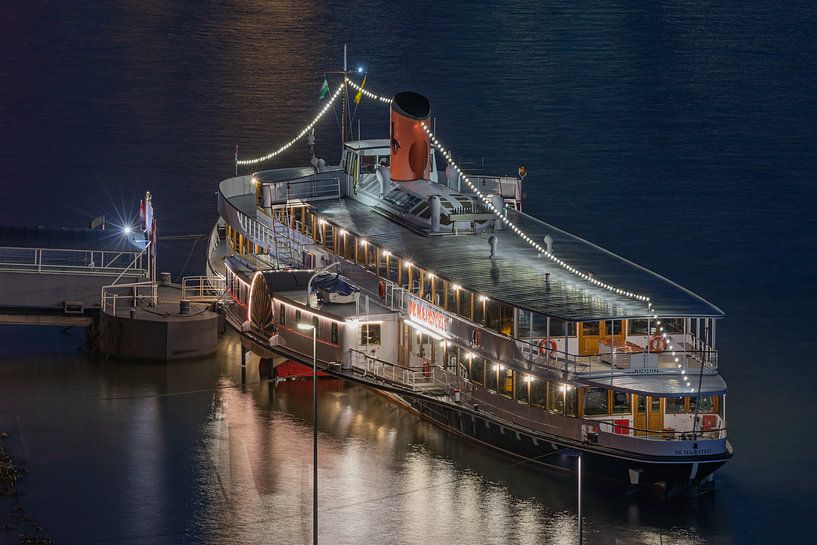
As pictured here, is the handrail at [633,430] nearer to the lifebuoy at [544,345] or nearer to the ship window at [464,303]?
the lifebuoy at [544,345]

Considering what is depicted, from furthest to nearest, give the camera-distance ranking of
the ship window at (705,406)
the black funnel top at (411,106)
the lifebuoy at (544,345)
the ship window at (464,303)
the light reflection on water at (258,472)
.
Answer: the black funnel top at (411,106) → the ship window at (464,303) → the lifebuoy at (544,345) → the ship window at (705,406) → the light reflection on water at (258,472)

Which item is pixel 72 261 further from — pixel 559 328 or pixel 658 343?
pixel 658 343

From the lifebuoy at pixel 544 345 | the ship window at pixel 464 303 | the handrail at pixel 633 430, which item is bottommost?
the handrail at pixel 633 430

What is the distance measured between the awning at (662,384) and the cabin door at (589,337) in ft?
8.50

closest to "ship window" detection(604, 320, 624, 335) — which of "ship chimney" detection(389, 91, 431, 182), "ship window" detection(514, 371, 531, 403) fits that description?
"ship window" detection(514, 371, 531, 403)

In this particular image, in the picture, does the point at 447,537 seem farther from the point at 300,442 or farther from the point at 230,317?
the point at 230,317

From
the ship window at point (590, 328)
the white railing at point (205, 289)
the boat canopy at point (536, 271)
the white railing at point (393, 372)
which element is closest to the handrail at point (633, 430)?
the ship window at point (590, 328)

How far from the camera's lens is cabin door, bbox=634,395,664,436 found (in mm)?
64062

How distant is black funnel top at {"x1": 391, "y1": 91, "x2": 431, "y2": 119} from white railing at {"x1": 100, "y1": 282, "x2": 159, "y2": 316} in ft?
44.8

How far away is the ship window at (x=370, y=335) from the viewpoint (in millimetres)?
74000

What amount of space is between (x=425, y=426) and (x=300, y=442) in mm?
5127

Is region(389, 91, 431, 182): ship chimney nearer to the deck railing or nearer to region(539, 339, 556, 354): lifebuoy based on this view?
the deck railing

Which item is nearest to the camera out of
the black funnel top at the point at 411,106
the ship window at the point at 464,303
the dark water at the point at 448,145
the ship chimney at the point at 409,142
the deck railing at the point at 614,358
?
the dark water at the point at 448,145

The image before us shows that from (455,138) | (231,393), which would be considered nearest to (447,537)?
(231,393)
